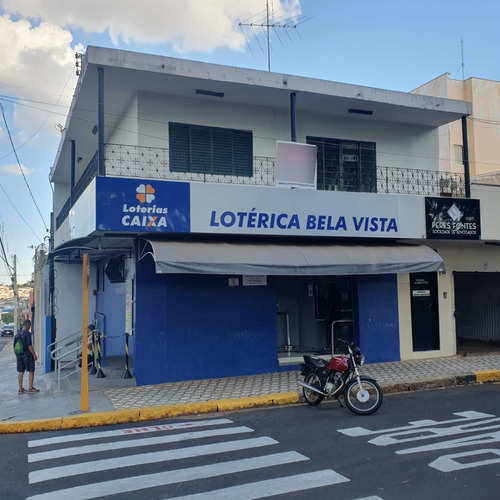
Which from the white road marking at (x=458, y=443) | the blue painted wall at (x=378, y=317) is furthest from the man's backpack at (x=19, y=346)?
the white road marking at (x=458, y=443)

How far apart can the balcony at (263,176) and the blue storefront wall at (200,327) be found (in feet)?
7.82

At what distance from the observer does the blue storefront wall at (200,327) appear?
413 inches

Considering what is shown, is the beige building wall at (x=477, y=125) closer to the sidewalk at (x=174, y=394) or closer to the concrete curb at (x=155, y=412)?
the sidewalk at (x=174, y=394)

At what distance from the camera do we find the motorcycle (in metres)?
8.16

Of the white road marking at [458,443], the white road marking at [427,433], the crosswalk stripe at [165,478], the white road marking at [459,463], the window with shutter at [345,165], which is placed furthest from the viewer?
the window with shutter at [345,165]

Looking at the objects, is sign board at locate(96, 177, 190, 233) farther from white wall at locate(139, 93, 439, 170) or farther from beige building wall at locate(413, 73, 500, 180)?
beige building wall at locate(413, 73, 500, 180)

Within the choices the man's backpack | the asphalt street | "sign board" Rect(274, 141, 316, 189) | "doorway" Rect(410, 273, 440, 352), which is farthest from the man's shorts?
"doorway" Rect(410, 273, 440, 352)

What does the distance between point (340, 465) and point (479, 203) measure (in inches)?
385

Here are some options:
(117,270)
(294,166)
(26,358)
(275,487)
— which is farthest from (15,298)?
(275,487)

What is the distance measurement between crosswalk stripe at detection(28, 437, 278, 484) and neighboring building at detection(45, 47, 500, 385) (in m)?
3.44

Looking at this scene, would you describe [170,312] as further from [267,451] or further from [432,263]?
[432,263]

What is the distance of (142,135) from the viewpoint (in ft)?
37.7

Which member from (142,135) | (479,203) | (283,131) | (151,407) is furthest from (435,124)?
(151,407)

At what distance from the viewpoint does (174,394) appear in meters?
9.63
